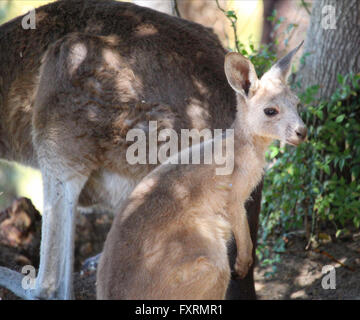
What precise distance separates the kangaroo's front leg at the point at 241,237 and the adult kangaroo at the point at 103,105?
0.29m

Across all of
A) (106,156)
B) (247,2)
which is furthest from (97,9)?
(247,2)

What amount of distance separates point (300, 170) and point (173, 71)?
138 centimetres

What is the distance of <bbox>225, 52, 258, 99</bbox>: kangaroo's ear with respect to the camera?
272cm

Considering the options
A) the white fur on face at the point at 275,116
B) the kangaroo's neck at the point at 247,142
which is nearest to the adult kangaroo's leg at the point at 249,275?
the kangaroo's neck at the point at 247,142

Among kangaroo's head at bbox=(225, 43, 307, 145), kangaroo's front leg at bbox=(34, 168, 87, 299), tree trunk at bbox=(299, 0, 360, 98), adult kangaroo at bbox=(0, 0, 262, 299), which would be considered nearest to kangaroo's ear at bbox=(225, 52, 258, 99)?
kangaroo's head at bbox=(225, 43, 307, 145)

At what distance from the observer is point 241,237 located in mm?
2764

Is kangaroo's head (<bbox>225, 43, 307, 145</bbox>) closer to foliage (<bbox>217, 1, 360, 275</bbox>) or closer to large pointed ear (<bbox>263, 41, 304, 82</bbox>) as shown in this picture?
large pointed ear (<bbox>263, 41, 304, 82</bbox>)

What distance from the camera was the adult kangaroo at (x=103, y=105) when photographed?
3236mm

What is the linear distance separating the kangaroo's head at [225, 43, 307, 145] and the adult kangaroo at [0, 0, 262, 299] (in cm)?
50

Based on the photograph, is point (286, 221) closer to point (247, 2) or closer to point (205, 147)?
point (205, 147)

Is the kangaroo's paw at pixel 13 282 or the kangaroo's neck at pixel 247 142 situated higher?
the kangaroo's neck at pixel 247 142

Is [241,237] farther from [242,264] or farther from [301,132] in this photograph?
[301,132]

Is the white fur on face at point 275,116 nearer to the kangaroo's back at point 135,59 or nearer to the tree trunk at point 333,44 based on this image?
the kangaroo's back at point 135,59

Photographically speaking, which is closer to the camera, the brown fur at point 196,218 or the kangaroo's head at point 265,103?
the brown fur at point 196,218
